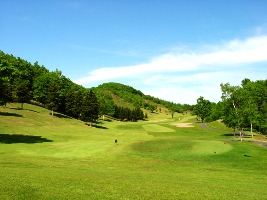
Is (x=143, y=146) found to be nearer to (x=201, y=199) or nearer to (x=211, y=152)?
(x=211, y=152)

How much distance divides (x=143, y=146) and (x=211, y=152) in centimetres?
1182

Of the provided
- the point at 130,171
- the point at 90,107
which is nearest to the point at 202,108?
the point at 90,107

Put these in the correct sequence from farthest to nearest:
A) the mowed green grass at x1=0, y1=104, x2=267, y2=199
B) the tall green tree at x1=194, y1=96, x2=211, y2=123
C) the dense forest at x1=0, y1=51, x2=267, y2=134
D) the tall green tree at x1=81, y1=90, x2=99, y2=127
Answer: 1. the tall green tree at x1=194, y1=96, x2=211, y2=123
2. the tall green tree at x1=81, y1=90, x2=99, y2=127
3. the dense forest at x1=0, y1=51, x2=267, y2=134
4. the mowed green grass at x1=0, y1=104, x2=267, y2=199

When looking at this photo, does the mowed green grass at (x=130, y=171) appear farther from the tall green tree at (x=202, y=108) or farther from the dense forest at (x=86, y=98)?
the tall green tree at (x=202, y=108)

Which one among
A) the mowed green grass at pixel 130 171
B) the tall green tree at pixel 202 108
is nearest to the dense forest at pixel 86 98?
the tall green tree at pixel 202 108

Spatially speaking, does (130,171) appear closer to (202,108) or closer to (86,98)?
(86,98)

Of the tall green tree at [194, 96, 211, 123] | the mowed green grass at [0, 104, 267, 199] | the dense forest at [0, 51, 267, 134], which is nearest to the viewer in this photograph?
the mowed green grass at [0, 104, 267, 199]

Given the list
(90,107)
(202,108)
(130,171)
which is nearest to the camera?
(130,171)

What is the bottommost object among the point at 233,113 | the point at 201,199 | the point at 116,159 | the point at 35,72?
the point at 116,159

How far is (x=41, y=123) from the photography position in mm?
71625

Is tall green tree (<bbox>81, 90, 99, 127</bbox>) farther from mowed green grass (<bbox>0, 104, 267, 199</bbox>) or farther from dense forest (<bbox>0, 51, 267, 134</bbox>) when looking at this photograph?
mowed green grass (<bbox>0, 104, 267, 199</bbox>)

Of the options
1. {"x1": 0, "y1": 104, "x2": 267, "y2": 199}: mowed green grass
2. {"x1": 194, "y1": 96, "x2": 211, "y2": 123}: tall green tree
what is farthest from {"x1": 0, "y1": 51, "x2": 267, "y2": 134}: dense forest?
{"x1": 0, "y1": 104, "x2": 267, "y2": 199}: mowed green grass

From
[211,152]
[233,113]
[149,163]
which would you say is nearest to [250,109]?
[233,113]

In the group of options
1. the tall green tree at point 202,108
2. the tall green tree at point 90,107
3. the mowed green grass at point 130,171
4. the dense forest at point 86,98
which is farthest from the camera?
the tall green tree at point 202,108
